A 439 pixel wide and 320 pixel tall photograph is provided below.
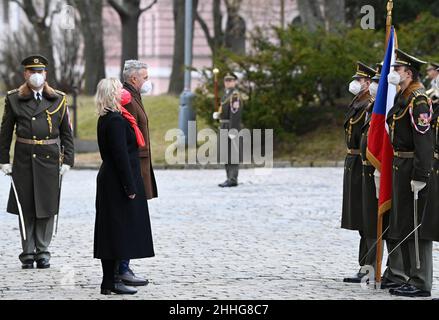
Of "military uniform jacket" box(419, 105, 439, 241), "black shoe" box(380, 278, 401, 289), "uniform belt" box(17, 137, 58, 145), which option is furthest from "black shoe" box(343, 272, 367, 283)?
"uniform belt" box(17, 137, 58, 145)

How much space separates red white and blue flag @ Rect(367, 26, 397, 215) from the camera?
381 inches

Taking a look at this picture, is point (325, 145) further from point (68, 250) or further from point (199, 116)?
point (68, 250)

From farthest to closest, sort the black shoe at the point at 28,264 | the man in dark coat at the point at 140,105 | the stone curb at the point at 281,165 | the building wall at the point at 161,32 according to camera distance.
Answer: the building wall at the point at 161,32 → the stone curb at the point at 281,165 → the black shoe at the point at 28,264 → the man in dark coat at the point at 140,105

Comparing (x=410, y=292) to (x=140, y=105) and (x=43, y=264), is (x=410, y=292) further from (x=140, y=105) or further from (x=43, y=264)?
(x=43, y=264)

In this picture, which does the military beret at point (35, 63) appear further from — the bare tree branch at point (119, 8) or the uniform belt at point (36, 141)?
the bare tree branch at point (119, 8)

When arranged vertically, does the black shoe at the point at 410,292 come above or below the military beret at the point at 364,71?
below

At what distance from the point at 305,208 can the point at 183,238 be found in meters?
3.83

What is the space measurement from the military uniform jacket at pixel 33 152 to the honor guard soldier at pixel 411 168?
11.2 ft

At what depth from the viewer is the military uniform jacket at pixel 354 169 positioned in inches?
408

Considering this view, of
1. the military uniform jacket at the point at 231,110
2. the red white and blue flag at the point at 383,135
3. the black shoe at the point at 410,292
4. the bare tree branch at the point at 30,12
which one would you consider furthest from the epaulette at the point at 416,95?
the bare tree branch at the point at 30,12

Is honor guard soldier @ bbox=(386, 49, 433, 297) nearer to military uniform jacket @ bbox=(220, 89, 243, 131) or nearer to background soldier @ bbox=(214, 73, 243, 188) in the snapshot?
background soldier @ bbox=(214, 73, 243, 188)

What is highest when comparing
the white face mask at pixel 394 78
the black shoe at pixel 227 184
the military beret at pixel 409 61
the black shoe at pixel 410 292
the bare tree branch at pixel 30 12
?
the bare tree branch at pixel 30 12

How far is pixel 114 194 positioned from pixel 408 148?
2.39m

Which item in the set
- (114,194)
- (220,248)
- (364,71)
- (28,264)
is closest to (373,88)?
(364,71)
